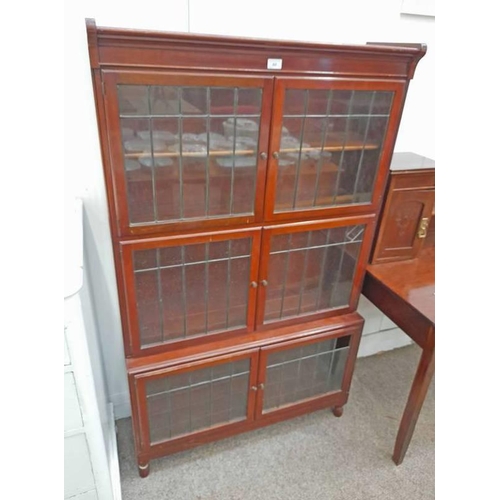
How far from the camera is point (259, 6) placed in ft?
4.26

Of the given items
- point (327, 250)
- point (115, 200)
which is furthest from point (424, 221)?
point (115, 200)

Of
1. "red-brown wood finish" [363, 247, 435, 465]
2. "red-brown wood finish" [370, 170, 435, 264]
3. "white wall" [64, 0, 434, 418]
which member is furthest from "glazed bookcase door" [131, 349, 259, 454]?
"red-brown wood finish" [370, 170, 435, 264]

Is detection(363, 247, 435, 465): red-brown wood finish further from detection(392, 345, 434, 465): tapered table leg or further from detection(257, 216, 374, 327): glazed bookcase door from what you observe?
detection(257, 216, 374, 327): glazed bookcase door

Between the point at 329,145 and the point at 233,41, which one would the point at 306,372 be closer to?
the point at 329,145

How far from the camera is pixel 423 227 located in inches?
63.7

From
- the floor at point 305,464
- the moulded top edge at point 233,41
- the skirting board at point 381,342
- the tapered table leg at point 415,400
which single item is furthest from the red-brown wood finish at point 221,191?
the skirting board at point 381,342

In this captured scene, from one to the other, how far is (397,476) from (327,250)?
1.01 meters

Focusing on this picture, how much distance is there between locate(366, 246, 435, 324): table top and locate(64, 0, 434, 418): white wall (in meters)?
0.53

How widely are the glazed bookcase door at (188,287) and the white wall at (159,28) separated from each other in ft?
1.05

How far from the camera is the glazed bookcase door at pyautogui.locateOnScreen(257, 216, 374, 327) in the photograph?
4.46ft

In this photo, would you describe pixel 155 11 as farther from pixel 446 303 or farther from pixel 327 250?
pixel 446 303

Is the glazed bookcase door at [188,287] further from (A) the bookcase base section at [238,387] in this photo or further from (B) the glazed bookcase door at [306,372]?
(B) the glazed bookcase door at [306,372]

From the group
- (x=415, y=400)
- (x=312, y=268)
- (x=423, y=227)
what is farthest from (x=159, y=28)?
(x=415, y=400)

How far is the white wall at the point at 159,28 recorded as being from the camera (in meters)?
1.17
